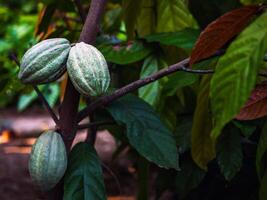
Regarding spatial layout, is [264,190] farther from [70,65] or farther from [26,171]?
[26,171]

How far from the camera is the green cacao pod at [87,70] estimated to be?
1.04 metres

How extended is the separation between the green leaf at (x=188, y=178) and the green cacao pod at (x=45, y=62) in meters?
0.64

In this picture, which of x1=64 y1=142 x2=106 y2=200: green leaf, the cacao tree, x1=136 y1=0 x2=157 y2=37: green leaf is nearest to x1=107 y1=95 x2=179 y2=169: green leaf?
the cacao tree

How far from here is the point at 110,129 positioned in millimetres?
1818

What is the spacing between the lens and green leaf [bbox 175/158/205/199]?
1580 mm

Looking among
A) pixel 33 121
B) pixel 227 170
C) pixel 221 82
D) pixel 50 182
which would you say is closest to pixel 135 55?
pixel 227 170

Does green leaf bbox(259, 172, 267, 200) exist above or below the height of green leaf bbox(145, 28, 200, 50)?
below

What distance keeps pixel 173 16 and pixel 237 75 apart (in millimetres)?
863

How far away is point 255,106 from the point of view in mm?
1032

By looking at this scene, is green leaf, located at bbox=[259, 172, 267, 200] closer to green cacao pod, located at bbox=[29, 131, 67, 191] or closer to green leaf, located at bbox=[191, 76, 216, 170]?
green leaf, located at bbox=[191, 76, 216, 170]

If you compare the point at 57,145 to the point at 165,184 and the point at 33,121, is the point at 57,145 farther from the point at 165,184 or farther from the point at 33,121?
the point at 33,121

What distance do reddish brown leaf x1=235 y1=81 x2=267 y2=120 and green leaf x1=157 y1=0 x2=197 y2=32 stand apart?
1.89 ft

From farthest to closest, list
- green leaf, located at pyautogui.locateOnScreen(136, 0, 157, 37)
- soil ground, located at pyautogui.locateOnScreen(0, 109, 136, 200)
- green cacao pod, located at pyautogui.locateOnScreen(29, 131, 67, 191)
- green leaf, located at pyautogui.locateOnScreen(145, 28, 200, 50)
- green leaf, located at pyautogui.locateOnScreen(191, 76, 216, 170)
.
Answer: soil ground, located at pyautogui.locateOnScreen(0, 109, 136, 200)
green leaf, located at pyautogui.locateOnScreen(136, 0, 157, 37)
green leaf, located at pyautogui.locateOnScreen(145, 28, 200, 50)
green leaf, located at pyautogui.locateOnScreen(191, 76, 216, 170)
green cacao pod, located at pyautogui.locateOnScreen(29, 131, 67, 191)

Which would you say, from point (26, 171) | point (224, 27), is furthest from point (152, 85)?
point (26, 171)
